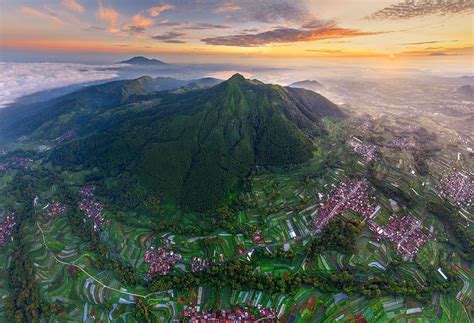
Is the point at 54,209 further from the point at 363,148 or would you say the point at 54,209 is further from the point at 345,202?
the point at 363,148

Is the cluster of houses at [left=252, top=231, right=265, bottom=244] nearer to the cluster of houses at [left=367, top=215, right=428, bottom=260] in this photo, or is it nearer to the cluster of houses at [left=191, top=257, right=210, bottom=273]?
the cluster of houses at [left=191, top=257, right=210, bottom=273]

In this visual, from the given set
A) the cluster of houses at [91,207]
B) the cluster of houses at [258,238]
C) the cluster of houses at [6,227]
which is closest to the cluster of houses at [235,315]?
the cluster of houses at [258,238]

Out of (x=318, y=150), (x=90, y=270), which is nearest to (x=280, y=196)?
(x=318, y=150)

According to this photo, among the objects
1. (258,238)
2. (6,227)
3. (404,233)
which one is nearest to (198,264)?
(258,238)

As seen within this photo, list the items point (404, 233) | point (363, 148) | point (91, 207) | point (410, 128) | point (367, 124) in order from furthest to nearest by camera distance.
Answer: point (367, 124)
point (410, 128)
point (363, 148)
point (91, 207)
point (404, 233)

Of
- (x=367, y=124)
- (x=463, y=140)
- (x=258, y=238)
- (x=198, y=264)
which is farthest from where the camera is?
(x=367, y=124)

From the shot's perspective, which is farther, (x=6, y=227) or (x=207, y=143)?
(x=207, y=143)

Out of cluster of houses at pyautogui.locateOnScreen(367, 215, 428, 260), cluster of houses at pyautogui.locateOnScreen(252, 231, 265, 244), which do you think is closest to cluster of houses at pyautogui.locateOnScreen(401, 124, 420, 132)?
cluster of houses at pyautogui.locateOnScreen(367, 215, 428, 260)

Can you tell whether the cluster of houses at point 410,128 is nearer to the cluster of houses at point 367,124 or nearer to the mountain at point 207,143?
the cluster of houses at point 367,124

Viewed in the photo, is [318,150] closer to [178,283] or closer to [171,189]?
[171,189]
